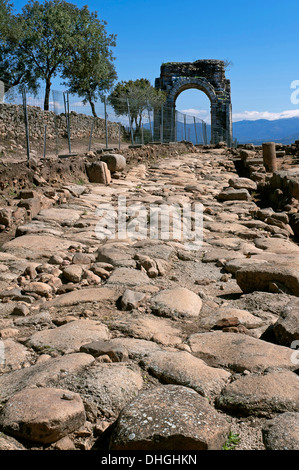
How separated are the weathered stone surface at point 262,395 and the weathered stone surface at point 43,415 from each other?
0.72 metres

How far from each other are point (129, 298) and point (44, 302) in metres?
0.69

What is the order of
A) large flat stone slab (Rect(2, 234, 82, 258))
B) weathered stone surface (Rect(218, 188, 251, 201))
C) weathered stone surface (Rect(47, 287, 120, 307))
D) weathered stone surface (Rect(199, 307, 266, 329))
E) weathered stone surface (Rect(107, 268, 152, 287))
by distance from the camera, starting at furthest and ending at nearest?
weathered stone surface (Rect(218, 188, 251, 201)) < large flat stone slab (Rect(2, 234, 82, 258)) < weathered stone surface (Rect(107, 268, 152, 287)) < weathered stone surface (Rect(47, 287, 120, 307)) < weathered stone surface (Rect(199, 307, 266, 329))

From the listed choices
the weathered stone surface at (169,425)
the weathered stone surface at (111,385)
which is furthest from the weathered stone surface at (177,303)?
the weathered stone surface at (169,425)

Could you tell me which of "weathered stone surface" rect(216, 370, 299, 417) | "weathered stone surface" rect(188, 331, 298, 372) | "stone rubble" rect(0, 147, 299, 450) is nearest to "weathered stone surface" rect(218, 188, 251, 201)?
"stone rubble" rect(0, 147, 299, 450)

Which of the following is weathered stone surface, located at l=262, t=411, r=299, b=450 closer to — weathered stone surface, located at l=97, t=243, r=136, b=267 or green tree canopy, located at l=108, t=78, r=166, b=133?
weathered stone surface, located at l=97, t=243, r=136, b=267

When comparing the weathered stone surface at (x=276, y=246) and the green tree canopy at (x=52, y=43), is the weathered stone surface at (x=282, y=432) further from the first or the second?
the green tree canopy at (x=52, y=43)

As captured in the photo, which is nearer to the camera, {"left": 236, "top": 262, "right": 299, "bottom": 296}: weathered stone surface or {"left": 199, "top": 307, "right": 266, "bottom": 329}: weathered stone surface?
{"left": 199, "top": 307, "right": 266, "bottom": 329}: weathered stone surface

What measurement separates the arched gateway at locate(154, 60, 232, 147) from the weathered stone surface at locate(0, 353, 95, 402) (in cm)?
2994

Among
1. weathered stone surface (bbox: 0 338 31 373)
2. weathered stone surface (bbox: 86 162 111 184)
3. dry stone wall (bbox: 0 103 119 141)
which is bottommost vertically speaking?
weathered stone surface (bbox: 0 338 31 373)

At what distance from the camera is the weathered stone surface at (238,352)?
8.82ft

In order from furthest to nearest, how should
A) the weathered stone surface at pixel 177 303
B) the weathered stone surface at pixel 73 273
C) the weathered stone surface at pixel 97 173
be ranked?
1. the weathered stone surface at pixel 97 173
2. the weathered stone surface at pixel 73 273
3. the weathered stone surface at pixel 177 303

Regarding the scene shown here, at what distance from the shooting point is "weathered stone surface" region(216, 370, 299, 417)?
7.40ft

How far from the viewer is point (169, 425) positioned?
76.8 inches
